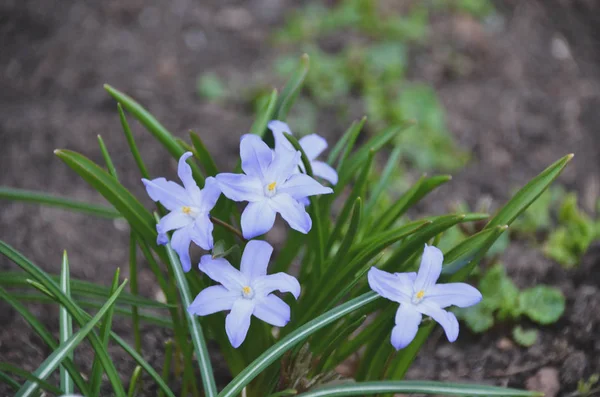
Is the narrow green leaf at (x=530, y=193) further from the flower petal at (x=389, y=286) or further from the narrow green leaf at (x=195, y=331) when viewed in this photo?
the narrow green leaf at (x=195, y=331)

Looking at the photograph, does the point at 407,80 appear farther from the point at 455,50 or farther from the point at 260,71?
the point at 260,71

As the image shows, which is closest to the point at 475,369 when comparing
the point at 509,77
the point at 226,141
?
the point at 226,141

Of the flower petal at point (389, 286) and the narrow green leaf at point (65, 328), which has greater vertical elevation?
the flower petal at point (389, 286)

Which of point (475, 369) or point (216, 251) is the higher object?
point (216, 251)

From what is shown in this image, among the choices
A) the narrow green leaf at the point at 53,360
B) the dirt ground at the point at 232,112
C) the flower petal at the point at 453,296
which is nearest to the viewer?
the narrow green leaf at the point at 53,360

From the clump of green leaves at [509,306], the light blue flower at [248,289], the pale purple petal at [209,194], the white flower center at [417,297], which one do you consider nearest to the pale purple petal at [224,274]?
the light blue flower at [248,289]

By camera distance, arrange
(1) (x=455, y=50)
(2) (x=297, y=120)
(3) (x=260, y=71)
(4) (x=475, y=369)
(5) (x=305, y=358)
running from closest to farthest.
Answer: (5) (x=305, y=358), (4) (x=475, y=369), (2) (x=297, y=120), (3) (x=260, y=71), (1) (x=455, y=50)
